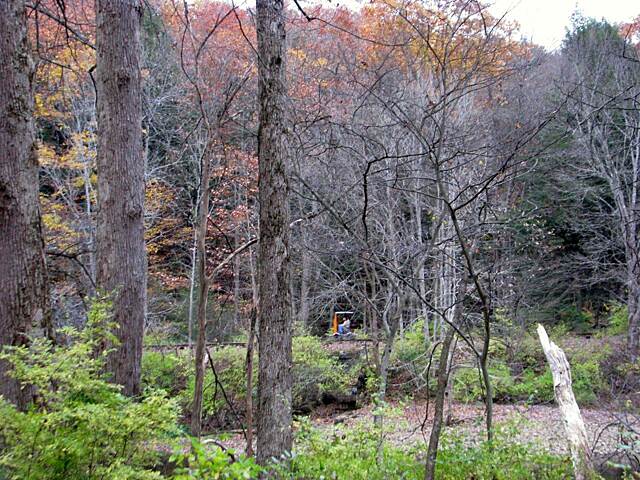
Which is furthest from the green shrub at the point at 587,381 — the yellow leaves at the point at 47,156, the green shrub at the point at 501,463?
the yellow leaves at the point at 47,156

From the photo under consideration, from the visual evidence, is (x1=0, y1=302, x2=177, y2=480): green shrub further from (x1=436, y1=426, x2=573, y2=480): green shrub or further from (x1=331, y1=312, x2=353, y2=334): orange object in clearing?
(x1=331, y1=312, x2=353, y2=334): orange object in clearing

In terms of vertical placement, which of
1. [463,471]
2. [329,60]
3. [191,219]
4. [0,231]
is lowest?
[463,471]

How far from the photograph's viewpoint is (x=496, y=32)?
4.86m

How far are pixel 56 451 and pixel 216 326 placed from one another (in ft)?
40.6

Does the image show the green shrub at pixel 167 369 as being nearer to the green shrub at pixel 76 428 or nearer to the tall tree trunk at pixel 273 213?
the tall tree trunk at pixel 273 213

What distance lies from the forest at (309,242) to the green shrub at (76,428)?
1 centimetres

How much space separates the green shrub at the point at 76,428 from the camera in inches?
73.9

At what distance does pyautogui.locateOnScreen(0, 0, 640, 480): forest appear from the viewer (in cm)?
270

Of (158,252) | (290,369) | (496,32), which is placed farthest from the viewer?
(158,252)

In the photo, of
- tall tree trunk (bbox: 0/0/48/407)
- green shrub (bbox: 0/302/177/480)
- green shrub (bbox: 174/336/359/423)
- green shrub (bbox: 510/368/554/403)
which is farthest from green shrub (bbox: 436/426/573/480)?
green shrub (bbox: 510/368/554/403)

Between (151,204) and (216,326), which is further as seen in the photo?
(216,326)

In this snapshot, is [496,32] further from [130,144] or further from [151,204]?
[151,204]

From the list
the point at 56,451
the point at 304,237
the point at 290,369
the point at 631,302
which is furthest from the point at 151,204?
the point at 631,302

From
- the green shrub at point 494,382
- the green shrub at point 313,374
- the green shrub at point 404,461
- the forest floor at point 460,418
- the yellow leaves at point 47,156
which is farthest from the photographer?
the green shrub at point 313,374
